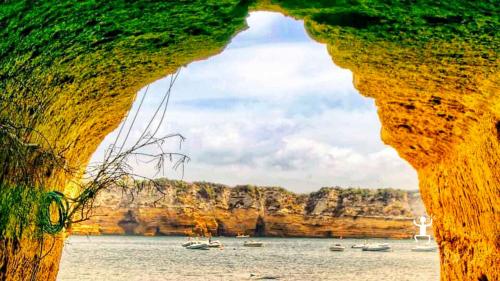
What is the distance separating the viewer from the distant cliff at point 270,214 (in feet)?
396

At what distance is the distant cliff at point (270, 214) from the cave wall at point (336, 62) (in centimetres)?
11020

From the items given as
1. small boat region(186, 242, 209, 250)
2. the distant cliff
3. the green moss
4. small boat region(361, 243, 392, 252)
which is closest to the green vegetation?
the green moss

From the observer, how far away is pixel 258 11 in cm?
589

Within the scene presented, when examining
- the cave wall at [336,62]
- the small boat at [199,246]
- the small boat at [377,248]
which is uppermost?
the cave wall at [336,62]

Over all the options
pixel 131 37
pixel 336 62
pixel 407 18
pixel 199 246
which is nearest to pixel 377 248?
pixel 199 246

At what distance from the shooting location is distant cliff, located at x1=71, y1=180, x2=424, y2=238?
12056 centimetres

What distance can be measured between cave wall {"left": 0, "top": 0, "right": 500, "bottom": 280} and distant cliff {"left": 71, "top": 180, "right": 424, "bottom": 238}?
110 metres

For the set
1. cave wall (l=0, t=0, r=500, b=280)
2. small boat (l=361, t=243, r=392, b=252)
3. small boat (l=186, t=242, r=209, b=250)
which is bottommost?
small boat (l=186, t=242, r=209, b=250)

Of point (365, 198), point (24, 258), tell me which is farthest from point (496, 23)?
point (365, 198)

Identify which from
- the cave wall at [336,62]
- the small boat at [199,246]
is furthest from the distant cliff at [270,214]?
the cave wall at [336,62]

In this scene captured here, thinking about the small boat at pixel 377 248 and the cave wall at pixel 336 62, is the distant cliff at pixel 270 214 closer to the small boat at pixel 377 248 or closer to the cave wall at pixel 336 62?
the small boat at pixel 377 248

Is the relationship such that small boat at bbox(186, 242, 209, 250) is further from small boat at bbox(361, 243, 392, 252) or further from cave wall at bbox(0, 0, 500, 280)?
cave wall at bbox(0, 0, 500, 280)

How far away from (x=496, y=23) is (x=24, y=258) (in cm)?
556

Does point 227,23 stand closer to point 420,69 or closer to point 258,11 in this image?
point 258,11
